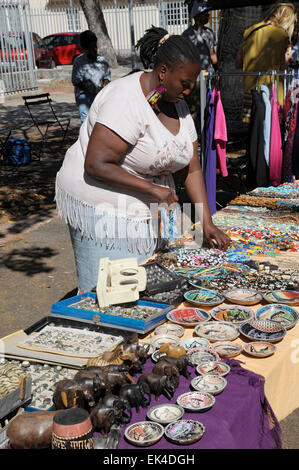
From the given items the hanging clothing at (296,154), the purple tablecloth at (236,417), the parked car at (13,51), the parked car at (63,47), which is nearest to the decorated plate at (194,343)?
the purple tablecloth at (236,417)

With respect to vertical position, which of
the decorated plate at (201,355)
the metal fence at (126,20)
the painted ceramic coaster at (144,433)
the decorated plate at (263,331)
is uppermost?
the metal fence at (126,20)

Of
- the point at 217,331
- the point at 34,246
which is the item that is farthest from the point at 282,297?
the point at 34,246

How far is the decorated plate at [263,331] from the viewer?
2023 millimetres

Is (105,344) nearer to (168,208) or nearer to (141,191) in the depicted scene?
(141,191)

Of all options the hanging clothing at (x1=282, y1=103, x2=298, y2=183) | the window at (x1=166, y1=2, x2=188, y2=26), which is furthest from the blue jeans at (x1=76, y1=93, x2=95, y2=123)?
the window at (x1=166, y1=2, x2=188, y2=26)

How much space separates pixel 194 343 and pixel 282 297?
1.82 feet

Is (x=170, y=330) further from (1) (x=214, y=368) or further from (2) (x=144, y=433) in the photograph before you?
(2) (x=144, y=433)

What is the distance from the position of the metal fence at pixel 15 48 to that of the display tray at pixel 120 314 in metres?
11.5

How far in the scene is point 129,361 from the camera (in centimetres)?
177

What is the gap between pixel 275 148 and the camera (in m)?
5.04

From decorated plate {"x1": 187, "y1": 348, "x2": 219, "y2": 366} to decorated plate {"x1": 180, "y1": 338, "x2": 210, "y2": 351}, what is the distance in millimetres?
65

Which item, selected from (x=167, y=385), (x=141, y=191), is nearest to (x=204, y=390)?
(x=167, y=385)

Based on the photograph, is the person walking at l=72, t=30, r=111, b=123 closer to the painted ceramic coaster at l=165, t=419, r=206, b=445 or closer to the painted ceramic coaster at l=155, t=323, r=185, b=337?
the painted ceramic coaster at l=155, t=323, r=185, b=337

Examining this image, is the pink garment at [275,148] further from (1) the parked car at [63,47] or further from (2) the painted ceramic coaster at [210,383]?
(1) the parked car at [63,47]
